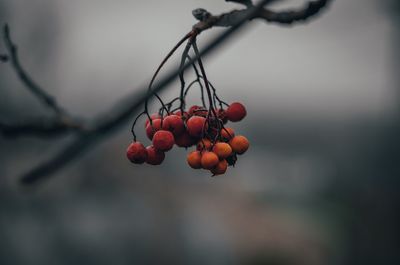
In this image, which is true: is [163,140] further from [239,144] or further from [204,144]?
[239,144]

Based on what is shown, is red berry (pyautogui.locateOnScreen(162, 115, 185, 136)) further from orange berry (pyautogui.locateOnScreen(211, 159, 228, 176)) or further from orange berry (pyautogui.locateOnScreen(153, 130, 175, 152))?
orange berry (pyautogui.locateOnScreen(211, 159, 228, 176))

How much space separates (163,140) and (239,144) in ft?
0.73

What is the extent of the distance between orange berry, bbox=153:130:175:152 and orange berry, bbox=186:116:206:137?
0.07 meters

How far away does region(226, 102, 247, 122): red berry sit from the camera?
1.41 m

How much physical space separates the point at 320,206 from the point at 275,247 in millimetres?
2382

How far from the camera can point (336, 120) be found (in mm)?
17703

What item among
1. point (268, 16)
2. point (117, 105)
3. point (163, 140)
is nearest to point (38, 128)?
point (117, 105)

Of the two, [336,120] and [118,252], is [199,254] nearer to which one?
[118,252]

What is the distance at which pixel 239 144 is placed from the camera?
51.9 inches

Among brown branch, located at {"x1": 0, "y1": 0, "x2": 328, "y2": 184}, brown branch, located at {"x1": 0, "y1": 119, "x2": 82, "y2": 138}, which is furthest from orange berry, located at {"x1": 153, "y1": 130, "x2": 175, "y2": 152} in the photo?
brown branch, located at {"x1": 0, "y1": 119, "x2": 82, "y2": 138}

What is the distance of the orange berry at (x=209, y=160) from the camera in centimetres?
123

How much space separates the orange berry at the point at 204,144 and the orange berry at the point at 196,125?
0.02 m

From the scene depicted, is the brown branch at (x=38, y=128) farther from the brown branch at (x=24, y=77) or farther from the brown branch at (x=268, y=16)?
the brown branch at (x=268, y=16)

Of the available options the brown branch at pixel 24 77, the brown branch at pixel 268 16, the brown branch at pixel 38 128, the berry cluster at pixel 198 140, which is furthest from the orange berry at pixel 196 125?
the brown branch at pixel 24 77
